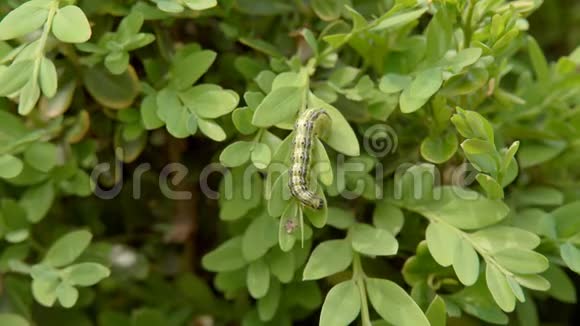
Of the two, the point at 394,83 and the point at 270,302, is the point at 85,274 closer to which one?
the point at 270,302

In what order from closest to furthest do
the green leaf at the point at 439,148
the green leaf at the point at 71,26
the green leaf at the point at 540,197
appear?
1. the green leaf at the point at 71,26
2. the green leaf at the point at 439,148
3. the green leaf at the point at 540,197

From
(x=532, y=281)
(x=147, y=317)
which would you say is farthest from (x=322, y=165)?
(x=147, y=317)

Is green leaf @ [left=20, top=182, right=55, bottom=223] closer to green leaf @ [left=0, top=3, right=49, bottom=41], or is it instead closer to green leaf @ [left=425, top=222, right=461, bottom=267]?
green leaf @ [left=0, top=3, right=49, bottom=41]

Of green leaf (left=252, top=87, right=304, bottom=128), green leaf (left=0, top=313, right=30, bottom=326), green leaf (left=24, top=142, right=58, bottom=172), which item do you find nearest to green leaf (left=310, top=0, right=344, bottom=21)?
green leaf (left=252, top=87, right=304, bottom=128)

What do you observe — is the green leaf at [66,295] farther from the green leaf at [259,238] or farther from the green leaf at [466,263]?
the green leaf at [466,263]

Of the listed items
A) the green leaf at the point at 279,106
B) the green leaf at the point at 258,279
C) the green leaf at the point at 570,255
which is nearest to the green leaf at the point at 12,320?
the green leaf at the point at 258,279

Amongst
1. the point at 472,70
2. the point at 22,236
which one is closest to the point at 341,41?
the point at 472,70
